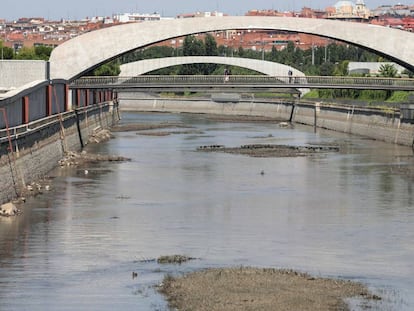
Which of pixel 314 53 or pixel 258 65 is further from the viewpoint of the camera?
pixel 314 53

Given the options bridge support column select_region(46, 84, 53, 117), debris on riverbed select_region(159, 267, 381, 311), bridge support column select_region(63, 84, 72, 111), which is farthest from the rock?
bridge support column select_region(63, 84, 72, 111)

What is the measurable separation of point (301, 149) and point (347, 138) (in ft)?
42.7

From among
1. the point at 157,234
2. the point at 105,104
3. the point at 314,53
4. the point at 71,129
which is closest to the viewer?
the point at 157,234

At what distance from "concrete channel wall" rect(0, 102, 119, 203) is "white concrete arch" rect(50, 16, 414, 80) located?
14.0 feet

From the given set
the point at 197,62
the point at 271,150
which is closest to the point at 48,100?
the point at 271,150

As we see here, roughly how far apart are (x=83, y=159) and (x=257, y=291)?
3413 centimetres

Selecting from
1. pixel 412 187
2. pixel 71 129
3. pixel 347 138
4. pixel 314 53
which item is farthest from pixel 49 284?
pixel 314 53

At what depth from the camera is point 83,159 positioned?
57.1m

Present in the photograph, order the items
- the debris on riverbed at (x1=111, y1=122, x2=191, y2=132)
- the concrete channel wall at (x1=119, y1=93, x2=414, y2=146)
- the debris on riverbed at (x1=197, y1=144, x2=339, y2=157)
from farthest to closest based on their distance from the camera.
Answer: the debris on riverbed at (x1=111, y1=122, x2=191, y2=132)
the concrete channel wall at (x1=119, y1=93, x2=414, y2=146)
the debris on riverbed at (x1=197, y1=144, x2=339, y2=157)

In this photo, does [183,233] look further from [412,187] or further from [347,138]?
[347,138]

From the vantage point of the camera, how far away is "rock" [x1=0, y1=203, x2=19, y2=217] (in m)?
35.2

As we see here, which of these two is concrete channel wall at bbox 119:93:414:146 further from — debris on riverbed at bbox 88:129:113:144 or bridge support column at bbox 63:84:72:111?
bridge support column at bbox 63:84:72:111

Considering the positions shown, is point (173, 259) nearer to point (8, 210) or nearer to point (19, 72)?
point (8, 210)

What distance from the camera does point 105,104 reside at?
97500 mm
